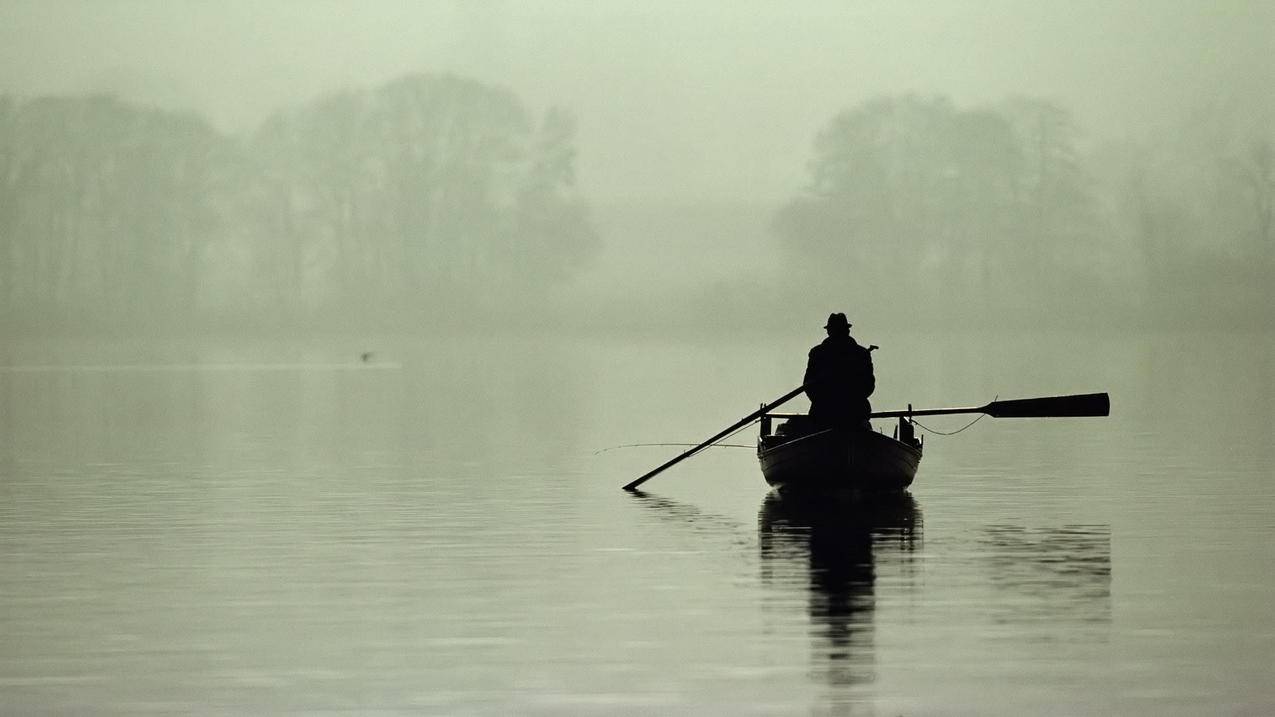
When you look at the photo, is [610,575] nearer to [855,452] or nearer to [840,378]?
[855,452]

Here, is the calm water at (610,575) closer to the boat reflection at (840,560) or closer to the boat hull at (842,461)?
the boat reflection at (840,560)

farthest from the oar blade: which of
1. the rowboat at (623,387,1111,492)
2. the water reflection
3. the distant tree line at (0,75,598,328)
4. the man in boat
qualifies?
the distant tree line at (0,75,598,328)

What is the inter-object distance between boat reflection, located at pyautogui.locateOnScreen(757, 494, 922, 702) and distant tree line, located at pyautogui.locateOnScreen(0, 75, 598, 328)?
8727cm

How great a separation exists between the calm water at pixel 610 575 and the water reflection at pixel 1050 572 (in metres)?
0.06

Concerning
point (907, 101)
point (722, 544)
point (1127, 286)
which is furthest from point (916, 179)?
point (722, 544)

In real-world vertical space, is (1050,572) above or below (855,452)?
below

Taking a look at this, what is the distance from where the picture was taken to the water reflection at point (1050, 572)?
16.2 metres

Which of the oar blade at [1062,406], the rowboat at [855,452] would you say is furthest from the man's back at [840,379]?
the oar blade at [1062,406]

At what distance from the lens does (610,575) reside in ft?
62.1

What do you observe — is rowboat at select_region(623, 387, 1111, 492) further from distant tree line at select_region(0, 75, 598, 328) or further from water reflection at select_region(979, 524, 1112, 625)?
distant tree line at select_region(0, 75, 598, 328)

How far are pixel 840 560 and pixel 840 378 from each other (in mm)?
6236

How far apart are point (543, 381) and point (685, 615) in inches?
2200

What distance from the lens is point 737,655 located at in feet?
47.0

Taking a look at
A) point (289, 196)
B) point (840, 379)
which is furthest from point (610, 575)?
point (289, 196)
